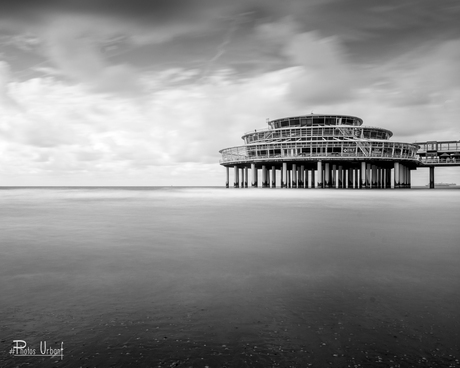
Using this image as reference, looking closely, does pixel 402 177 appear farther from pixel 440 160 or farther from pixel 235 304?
pixel 235 304

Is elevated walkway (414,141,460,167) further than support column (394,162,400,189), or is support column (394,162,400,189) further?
elevated walkway (414,141,460,167)

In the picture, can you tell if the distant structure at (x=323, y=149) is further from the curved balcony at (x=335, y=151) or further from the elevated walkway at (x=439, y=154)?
the elevated walkway at (x=439, y=154)

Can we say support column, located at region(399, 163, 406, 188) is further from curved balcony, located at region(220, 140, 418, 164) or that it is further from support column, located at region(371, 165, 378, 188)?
support column, located at region(371, 165, 378, 188)

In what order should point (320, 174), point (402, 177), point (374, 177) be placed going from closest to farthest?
point (320, 174)
point (402, 177)
point (374, 177)

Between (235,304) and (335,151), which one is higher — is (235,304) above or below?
below

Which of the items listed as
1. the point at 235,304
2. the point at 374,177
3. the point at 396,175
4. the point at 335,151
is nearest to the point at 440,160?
the point at 374,177

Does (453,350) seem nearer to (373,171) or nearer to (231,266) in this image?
(231,266)

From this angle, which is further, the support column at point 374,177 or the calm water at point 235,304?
the support column at point 374,177

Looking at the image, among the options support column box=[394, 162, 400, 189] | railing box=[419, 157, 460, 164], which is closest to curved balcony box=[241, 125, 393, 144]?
support column box=[394, 162, 400, 189]

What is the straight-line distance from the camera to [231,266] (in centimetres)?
837

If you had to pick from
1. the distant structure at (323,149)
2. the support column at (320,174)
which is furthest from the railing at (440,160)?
the support column at (320,174)

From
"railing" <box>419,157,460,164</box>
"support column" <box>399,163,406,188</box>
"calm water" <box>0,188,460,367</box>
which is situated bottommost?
"calm water" <box>0,188,460,367</box>

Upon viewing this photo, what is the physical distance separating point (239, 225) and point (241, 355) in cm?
1273

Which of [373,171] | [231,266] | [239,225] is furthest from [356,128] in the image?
[231,266]
